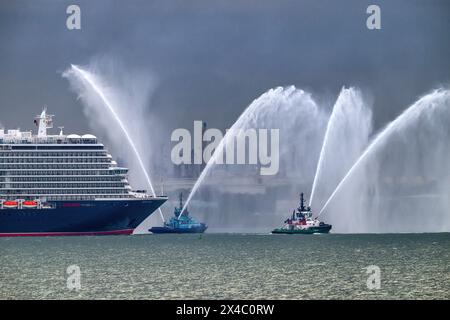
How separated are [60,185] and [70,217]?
558 centimetres

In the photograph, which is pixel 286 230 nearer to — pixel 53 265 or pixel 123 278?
pixel 53 265

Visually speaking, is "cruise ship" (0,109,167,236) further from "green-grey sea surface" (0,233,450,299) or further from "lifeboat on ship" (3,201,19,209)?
"green-grey sea surface" (0,233,450,299)

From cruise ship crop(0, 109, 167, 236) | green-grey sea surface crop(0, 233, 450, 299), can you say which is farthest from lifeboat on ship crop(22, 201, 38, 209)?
green-grey sea surface crop(0, 233, 450, 299)

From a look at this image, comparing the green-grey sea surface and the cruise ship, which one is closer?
the green-grey sea surface

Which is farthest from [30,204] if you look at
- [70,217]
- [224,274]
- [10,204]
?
[224,274]

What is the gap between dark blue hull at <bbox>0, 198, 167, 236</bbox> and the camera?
5817 inches

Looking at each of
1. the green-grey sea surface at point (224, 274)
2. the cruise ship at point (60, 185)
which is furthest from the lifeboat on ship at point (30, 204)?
the green-grey sea surface at point (224, 274)

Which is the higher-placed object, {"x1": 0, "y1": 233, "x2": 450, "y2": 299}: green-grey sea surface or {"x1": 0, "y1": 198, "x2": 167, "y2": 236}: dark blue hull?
{"x1": 0, "y1": 198, "x2": 167, "y2": 236}: dark blue hull

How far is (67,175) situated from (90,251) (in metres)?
39.7

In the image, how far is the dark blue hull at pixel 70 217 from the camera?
14775cm

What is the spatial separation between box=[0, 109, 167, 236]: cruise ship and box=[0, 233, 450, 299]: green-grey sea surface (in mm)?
33804

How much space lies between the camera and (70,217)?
149 m
